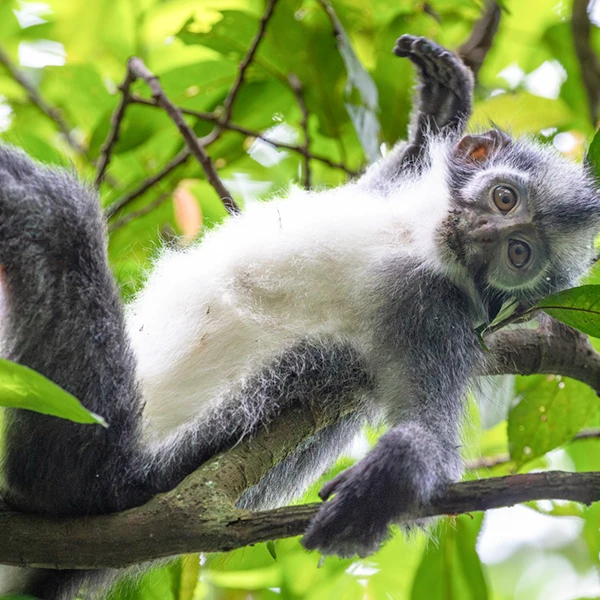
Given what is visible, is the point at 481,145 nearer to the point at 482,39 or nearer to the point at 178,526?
the point at 482,39

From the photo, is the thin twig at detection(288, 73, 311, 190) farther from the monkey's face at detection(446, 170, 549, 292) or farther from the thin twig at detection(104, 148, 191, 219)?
the monkey's face at detection(446, 170, 549, 292)

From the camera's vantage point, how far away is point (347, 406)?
2.66m

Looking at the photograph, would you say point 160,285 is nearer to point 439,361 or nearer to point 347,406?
point 347,406

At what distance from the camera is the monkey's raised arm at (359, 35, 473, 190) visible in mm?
3367

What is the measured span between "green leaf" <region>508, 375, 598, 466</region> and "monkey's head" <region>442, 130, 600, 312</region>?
1.24ft

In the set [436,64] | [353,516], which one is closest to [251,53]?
[436,64]

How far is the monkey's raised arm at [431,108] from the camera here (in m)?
3.37

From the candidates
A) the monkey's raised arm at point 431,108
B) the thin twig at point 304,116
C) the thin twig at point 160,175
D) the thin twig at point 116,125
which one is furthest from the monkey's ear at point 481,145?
the thin twig at point 116,125

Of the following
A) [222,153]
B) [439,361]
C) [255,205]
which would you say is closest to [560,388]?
[439,361]

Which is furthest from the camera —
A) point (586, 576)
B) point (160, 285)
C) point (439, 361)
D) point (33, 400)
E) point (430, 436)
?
point (586, 576)

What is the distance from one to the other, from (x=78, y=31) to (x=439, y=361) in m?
2.30

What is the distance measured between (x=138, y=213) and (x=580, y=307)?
2.18 metres

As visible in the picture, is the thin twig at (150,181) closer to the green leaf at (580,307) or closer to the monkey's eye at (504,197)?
the monkey's eye at (504,197)

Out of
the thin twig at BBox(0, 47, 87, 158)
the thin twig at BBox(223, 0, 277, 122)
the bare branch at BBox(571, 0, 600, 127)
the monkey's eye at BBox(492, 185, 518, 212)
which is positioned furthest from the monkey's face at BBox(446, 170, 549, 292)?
the thin twig at BBox(0, 47, 87, 158)
